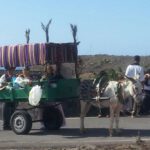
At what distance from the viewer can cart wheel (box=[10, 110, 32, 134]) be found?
18138mm

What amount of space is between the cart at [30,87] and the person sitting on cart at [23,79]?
0.12 metres

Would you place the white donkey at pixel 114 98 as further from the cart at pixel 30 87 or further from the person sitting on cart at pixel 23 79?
the person sitting on cart at pixel 23 79

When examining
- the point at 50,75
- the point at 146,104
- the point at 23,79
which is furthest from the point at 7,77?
the point at 146,104

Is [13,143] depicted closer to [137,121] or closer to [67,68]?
[67,68]

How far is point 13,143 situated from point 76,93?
274 centimetres

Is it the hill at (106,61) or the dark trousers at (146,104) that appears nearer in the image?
the dark trousers at (146,104)

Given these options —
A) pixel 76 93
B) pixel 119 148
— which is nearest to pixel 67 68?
pixel 76 93

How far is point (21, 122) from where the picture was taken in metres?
18.2

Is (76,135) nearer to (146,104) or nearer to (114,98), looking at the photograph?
(114,98)

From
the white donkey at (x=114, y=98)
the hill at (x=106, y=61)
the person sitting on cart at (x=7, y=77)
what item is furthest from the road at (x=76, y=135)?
the hill at (x=106, y=61)

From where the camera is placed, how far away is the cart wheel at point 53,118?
19.4 metres

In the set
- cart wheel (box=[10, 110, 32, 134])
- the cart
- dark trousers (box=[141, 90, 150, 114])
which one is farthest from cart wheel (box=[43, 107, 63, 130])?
dark trousers (box=[141, 90, 150, 114])

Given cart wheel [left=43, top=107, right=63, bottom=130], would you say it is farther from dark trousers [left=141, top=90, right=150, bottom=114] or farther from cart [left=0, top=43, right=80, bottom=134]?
dark trousers [left=141, top=90, right=150, bottom=114]

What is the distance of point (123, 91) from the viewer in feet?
59.2
